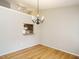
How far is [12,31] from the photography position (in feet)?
11.5

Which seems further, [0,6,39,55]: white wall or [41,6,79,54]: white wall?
[41,6,79,54]: white wall

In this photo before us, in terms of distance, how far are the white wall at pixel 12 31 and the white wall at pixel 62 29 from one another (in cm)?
144

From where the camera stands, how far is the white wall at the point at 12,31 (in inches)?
124

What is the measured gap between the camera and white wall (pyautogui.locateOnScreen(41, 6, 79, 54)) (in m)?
3.68

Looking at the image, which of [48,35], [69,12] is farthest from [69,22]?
[48,35]

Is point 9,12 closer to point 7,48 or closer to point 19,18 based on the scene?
point 19,18

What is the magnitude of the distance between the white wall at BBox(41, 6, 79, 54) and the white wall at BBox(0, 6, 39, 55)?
4.73ft

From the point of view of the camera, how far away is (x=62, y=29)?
13.6 feet

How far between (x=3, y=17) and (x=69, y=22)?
350 cm

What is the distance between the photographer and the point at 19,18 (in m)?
3.86

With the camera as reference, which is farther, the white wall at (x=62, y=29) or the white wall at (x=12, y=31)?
the white wall at (x=62, y=29)

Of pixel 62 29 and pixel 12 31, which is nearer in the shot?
pixel 12 31

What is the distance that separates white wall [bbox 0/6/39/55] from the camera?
3.15 meters

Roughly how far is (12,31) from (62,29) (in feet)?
9.56
